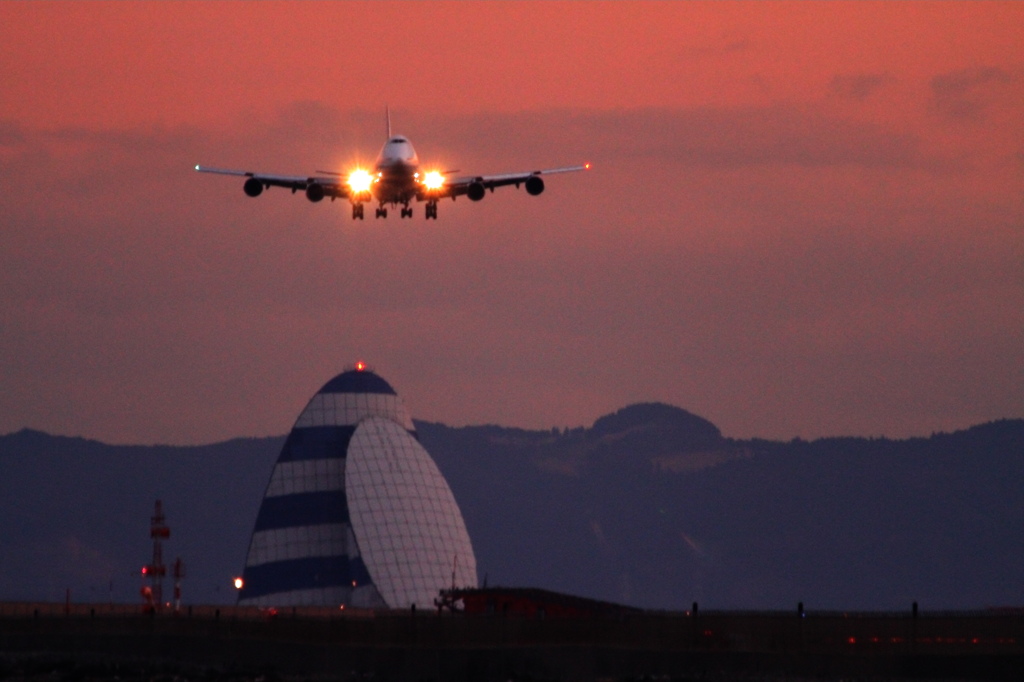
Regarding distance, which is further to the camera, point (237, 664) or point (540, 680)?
point (237, 664)

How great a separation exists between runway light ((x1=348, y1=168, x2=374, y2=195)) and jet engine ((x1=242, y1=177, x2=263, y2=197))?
517 cm

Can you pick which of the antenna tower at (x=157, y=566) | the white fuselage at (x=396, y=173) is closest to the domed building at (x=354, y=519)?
the antenna tower at (x=157, y=566)

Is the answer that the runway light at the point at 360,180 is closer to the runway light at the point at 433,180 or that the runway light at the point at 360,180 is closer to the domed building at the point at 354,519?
the runway light at the point at 433,180

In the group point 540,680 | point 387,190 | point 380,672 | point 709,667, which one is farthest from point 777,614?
point 387,190

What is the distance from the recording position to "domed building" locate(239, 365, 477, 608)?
477ft

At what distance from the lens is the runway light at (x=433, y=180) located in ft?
358

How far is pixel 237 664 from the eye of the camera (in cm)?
9562

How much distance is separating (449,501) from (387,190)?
4965 centimetres

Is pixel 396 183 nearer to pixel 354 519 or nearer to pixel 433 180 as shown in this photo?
pixel 433 180

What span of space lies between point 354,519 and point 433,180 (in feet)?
145

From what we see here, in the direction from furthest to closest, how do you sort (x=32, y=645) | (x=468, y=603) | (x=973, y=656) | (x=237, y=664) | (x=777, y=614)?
(x=468, y=603) → (x=32, y=645) → (x=237, y=664) → (x=777, y=614) → (x=973, y=656)

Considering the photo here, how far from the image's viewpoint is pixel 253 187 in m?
108

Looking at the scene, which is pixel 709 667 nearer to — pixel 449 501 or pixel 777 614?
pixel 777 614

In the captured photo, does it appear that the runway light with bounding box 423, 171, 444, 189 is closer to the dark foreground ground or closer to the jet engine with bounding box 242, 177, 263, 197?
the jet engine with bounding box 242, 177, 263, 197
